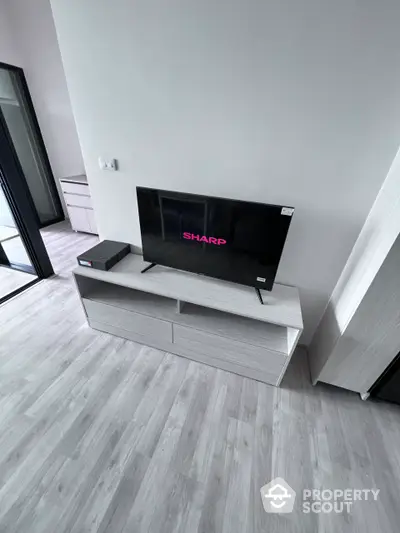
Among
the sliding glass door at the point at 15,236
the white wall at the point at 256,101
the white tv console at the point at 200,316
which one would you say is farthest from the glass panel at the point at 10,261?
the white wall at the point at 256,101

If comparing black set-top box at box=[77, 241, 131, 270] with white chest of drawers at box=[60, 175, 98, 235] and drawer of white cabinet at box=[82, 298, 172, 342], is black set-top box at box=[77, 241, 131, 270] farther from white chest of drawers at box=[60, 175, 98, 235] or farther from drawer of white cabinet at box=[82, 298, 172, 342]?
white chest of drawers at box=[60, 175, 98, 235]

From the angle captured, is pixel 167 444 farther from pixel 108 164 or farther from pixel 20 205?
pixel 20 205

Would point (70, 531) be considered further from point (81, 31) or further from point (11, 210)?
point (81, 31)

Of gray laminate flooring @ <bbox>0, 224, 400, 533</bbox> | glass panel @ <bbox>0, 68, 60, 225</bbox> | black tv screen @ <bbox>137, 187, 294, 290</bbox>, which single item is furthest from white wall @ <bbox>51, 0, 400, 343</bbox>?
glass panel @ <bbox>0, 68, 60, 225</bbox>

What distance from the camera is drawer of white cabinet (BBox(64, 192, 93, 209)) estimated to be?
3051mm

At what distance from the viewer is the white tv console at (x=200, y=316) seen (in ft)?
4.44

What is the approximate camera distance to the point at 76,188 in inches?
118

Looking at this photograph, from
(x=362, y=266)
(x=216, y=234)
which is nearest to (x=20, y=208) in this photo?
(x=216, y=234)

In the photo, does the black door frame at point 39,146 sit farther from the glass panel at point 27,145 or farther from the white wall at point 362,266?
the white wall at point 362,266

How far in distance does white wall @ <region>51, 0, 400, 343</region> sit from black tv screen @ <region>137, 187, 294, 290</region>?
206 mm

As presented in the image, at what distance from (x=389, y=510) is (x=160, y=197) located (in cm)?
191

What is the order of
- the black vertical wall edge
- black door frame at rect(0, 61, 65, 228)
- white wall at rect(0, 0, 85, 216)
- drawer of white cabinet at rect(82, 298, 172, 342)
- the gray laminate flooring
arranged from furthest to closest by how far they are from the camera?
1. black door frame at rect(0, 61, 65, 228)
2. white wall at rect(0, 0, 85, 216)
3. the black vertical wall edge
4. drawer of white cabinet at rect(82, 298, 172, 342)
5. the gray laminate flooring

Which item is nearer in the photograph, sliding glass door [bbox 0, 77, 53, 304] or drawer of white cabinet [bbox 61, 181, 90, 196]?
sliding glass door [bbox 0, 77, 53, 304]

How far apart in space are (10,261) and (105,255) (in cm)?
168
